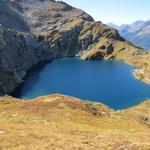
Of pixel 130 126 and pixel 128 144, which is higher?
pixel 128 144

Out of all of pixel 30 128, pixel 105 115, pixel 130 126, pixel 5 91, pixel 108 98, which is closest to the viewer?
pixel 30 128

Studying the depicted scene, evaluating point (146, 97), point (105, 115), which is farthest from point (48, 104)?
point (146, 97)

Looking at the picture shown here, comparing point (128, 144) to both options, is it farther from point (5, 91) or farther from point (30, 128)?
point (5, 91)

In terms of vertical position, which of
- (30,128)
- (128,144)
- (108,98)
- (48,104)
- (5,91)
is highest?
(128,144)

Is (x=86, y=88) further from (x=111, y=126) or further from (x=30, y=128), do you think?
(x=30, y=128)

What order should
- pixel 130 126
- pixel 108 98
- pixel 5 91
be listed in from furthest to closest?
pixel 5 91 < pixel 108 98 < pixel 130 126

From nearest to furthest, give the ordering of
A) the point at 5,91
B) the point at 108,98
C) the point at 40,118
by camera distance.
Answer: the point at 40,118 → the point at 108,98 → the point at 5,91

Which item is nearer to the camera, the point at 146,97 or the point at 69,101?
the point at 69,101

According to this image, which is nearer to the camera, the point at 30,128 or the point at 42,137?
the point at 42,137

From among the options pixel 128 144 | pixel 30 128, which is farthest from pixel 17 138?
pixel 128 144
